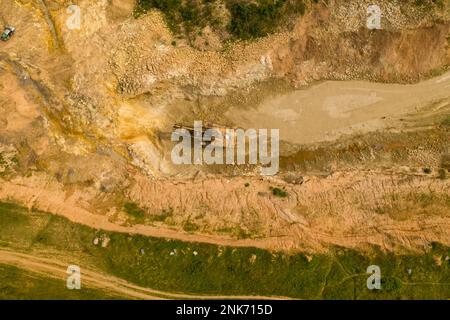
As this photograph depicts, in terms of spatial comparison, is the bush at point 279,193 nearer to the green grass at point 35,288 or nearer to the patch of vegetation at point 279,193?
the patch of vegetation at point 279,193

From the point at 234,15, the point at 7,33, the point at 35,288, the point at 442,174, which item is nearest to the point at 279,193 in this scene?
the point at 442,174

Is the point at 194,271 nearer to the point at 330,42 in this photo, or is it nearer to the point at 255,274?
the point at 255,274

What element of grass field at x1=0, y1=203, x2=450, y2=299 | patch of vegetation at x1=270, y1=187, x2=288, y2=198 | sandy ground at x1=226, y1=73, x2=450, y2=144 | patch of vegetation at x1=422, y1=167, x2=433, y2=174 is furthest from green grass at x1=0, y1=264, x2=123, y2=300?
patch of vegetation at x1=422, y1=167, x2=433, y2=174

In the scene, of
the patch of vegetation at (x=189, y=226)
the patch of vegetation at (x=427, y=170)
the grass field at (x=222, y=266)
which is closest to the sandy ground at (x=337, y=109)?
the patch of vegetation at (x=427, y=170)

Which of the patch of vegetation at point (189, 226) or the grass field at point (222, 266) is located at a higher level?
the patch of vegetation at point (189, 226)

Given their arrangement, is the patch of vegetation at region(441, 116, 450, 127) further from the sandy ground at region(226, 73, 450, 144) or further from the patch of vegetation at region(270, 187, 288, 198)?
the patch of vegetation at region(270, 187, 288, 198)

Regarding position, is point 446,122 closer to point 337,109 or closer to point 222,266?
point 337,109

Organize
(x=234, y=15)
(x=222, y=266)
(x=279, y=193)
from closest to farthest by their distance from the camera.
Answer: (x=222, y=266), (x=279, y=193), (x=234, y=15)
